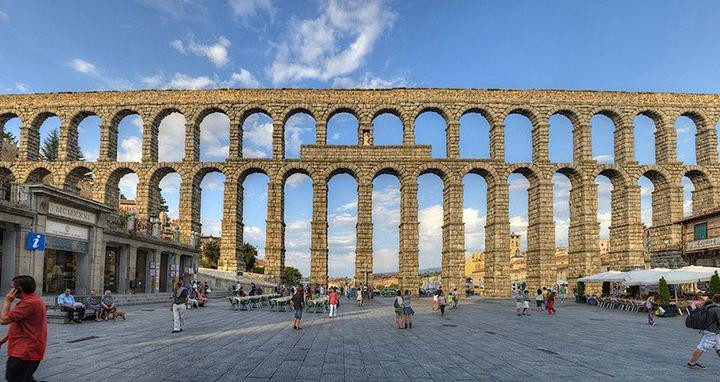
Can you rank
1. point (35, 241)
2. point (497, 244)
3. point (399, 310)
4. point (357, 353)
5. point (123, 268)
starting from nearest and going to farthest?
point (357, 353) → point (399, 310) → point (35, 241) → point (123, 268) → point (497, 244)

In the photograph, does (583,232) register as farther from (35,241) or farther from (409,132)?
(35,241)

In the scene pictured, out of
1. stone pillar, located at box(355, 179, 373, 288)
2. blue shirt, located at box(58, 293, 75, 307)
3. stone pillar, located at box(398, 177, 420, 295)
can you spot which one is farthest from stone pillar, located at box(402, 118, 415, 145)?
blue shirt, located at box(58, 293, 75, 307)

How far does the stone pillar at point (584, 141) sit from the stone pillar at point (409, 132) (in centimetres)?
1829

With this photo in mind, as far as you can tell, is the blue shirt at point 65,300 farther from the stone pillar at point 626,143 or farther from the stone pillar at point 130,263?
the stone pillar at point 626,143

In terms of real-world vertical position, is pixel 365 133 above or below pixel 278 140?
above

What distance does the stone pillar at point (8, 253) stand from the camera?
19570 millimetres

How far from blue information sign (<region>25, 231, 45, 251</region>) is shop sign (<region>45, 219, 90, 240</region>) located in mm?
775

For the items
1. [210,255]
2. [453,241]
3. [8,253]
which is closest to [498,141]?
[453,241]

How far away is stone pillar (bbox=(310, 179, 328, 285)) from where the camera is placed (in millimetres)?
47438

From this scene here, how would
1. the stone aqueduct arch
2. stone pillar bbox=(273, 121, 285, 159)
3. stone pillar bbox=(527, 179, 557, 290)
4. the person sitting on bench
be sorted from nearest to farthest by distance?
the person sitting on bench
stone pillar bbox=(527, 179, 557, 290)
the stone aqueduct arch
stone pillar bbox=(273, 121, 285, 159)

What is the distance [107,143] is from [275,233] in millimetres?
21103

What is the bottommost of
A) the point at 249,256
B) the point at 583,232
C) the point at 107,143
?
the point at 249,256

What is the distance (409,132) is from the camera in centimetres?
5034

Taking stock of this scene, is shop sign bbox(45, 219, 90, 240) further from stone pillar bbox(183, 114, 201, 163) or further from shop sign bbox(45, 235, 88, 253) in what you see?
stone pillar bbox(183, 114, 201, 163)
